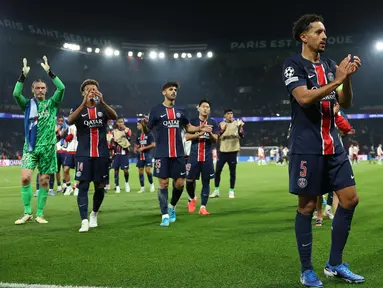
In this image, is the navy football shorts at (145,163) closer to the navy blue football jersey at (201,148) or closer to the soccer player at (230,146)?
the soccer player at (230,146)

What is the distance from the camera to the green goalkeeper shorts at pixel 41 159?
793 centimetres

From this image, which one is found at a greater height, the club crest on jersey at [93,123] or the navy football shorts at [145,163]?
the club crest on jersey at [93,123]

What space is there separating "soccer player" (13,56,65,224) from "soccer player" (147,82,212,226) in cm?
183

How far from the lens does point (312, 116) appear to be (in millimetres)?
3971

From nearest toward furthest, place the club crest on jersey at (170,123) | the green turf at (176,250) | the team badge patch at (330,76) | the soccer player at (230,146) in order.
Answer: the team badge patch at (330,76)
the green turf at (176,250)
the club crest on jersey at (170,123)
the soccer player at (230,146)

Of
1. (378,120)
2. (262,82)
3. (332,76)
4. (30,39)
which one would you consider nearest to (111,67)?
(30,39)

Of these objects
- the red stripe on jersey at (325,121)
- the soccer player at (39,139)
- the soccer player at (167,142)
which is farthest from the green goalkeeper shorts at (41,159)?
the red stripe on jersey at (325,121)

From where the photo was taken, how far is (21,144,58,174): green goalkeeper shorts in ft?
26.0

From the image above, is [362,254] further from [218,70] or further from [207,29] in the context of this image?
[218,70]

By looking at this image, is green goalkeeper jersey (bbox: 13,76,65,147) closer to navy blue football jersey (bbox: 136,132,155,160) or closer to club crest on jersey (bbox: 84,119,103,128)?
club crest on jersey (bbox: 84,119,103,128)

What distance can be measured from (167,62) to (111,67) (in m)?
7.92

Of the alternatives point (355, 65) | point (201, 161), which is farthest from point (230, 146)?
point (355, 65)

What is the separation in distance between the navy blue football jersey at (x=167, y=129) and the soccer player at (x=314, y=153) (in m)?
3.91

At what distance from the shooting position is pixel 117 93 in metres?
61.5
